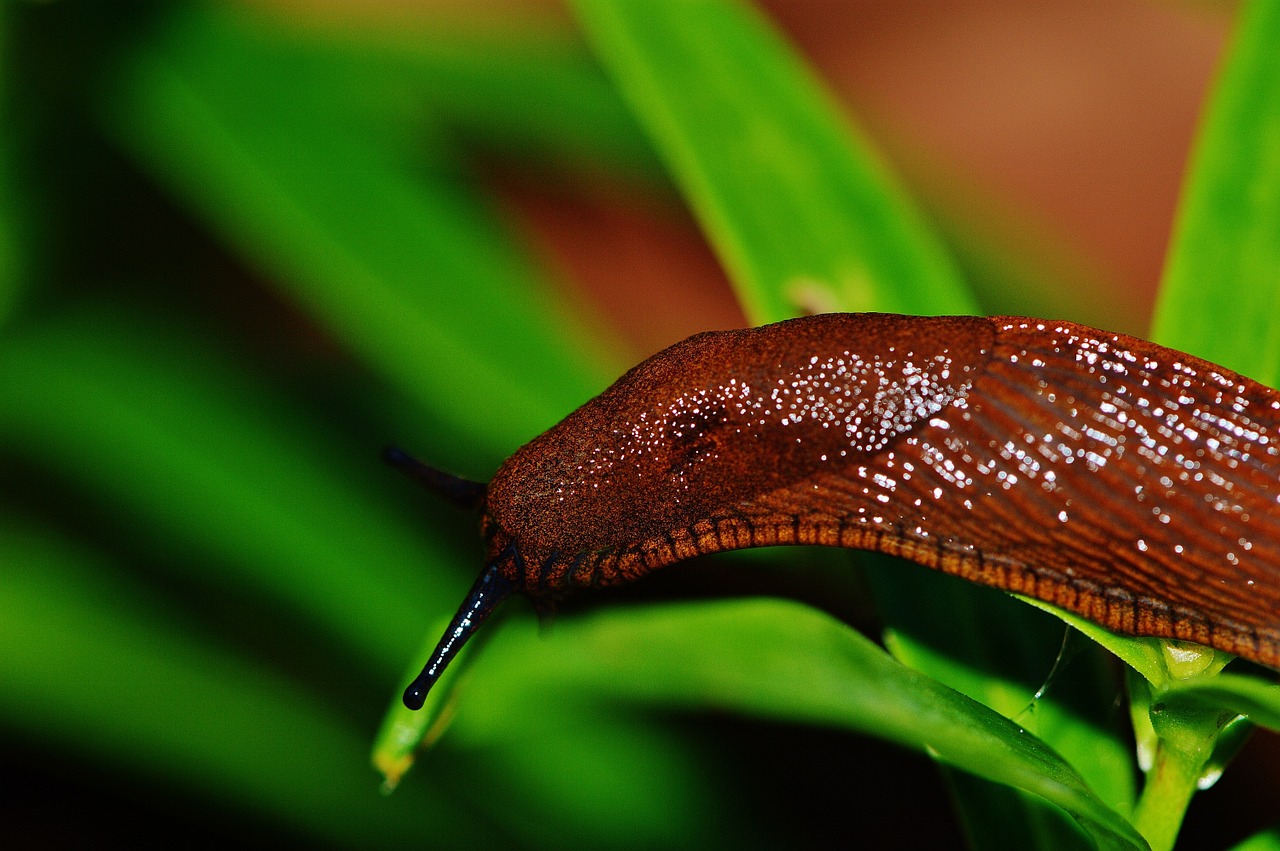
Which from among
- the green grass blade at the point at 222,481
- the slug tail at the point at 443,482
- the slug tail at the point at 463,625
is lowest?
the green grass blade at the point at 222,481

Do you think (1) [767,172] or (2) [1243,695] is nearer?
(2) [1243,695]

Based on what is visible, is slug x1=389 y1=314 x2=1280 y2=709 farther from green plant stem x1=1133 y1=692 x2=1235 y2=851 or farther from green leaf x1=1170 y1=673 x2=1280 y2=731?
green leaf x1=1170 y1=673 x2=1280 y2=731

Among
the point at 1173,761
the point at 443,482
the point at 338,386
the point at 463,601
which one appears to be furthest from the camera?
the point at 338,386

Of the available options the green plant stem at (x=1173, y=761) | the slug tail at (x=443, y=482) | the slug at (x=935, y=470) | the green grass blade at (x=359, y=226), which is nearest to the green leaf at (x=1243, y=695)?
the green plant stem at (x=1173, y=761)

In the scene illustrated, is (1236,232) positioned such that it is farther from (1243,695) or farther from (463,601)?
(463,601)

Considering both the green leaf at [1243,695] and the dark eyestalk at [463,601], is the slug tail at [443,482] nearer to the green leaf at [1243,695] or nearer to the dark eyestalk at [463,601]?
the dark eyestalk at [463,601]

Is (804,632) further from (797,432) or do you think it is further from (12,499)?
(12,499)

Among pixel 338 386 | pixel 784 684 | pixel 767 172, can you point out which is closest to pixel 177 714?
pixel 338 386
